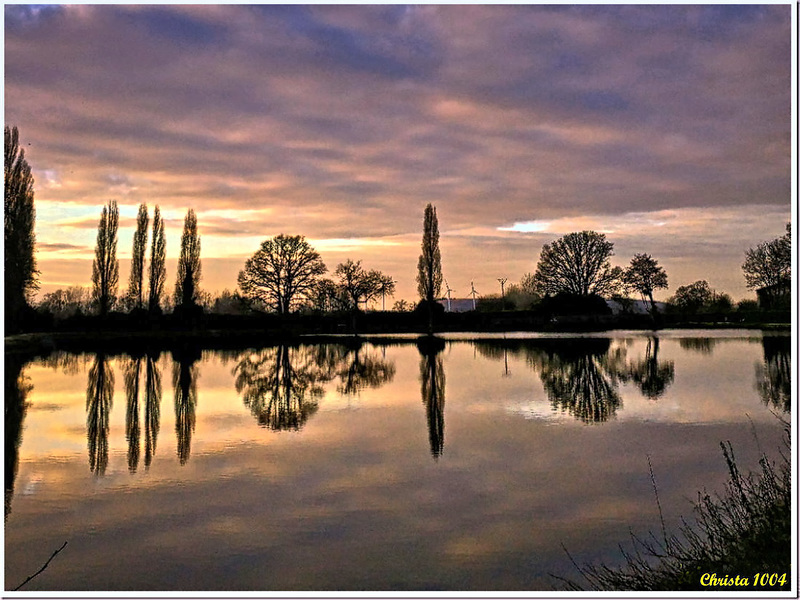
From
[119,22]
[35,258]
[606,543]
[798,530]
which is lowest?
[606,543]

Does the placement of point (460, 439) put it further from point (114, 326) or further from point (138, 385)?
point (114, 326)

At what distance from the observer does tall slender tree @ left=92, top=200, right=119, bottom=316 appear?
3644 centimetres

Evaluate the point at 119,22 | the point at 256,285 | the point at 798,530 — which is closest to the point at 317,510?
the point at 798,530

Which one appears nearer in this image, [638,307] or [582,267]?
[638,307]

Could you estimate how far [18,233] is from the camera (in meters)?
18.8

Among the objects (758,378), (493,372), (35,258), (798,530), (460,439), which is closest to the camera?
(798,530)

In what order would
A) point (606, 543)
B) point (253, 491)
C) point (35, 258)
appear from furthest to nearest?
point (35, 258), point (253, 491), point (606, 543)

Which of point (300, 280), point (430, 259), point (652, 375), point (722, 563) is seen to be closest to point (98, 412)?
point (722, 563)

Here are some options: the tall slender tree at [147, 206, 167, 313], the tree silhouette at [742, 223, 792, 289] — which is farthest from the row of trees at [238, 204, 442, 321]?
the tree silhouette at [742, 223, 792, 289]

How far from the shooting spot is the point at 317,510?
6652 millimetres

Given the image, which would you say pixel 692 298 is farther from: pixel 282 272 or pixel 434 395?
pixel 434 395

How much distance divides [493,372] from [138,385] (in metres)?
9.00

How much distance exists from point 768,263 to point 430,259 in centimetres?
3437

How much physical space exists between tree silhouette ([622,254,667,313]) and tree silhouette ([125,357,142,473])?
128 feet
